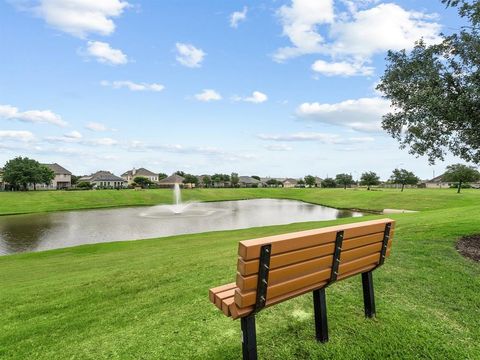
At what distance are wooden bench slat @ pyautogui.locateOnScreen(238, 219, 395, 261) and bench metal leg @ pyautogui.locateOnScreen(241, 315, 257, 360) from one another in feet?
2.62

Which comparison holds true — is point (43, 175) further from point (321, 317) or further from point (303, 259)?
point (303, 259)

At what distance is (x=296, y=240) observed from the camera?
352 cm

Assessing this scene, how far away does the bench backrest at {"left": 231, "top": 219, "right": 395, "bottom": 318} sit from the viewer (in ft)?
10.7

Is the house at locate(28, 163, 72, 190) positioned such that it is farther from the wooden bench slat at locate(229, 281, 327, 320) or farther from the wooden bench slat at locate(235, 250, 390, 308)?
the wooden bench slat at locate(229, 281, 327, 320)

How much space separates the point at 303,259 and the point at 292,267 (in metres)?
0.18

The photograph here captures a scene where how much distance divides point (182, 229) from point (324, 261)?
27296 mm

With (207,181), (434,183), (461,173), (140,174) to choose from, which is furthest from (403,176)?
(140,174)

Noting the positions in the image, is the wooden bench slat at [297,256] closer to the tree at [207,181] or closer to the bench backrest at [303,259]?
the bench backrest at [303,259]

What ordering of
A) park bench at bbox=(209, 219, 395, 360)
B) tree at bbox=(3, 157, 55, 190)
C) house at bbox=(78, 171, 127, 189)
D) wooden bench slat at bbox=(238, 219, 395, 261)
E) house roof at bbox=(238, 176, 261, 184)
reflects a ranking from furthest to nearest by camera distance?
house roof at bbox=(238, 176, 261, 184), house at bbox=(78, 171, 127, 189), tree at bbox=(3, 157, 55, 190), park bench at bbox=(209, 219, 395, 360), wooden bench slat at bbox=(238, 219, 395, 261)

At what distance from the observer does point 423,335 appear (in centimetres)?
455

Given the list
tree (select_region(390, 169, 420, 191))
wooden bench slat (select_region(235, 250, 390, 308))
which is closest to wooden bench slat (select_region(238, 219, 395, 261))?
wooden bench slat (select_region(235, 250, 390, 308))

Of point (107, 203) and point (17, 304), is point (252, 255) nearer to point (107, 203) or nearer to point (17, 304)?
point (17, 304)

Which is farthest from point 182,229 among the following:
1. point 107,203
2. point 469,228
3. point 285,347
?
point 107,203

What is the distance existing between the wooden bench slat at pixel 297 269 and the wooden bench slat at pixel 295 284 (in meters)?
0.05
